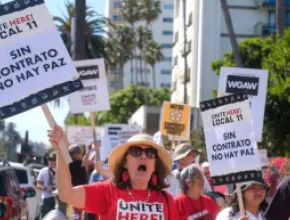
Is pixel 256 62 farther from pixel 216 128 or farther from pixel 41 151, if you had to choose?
pixel 41 151

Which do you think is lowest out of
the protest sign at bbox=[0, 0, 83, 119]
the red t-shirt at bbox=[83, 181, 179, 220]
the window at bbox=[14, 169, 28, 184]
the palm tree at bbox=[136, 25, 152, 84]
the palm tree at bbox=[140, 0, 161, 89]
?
the palm tree at bbox=[136, 25, 152, 84]

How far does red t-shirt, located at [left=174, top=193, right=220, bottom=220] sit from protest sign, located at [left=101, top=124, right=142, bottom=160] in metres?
9.02

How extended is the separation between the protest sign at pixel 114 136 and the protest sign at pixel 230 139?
10.1m

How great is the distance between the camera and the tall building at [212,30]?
49.8 m

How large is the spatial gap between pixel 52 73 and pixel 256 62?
1285 inches

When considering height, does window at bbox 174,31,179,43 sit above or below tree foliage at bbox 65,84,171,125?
above

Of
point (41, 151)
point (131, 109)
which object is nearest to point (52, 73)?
point (41, 151)

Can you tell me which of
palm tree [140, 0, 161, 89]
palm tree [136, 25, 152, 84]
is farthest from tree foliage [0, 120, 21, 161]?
palm tree [136, 25, 152, 84]

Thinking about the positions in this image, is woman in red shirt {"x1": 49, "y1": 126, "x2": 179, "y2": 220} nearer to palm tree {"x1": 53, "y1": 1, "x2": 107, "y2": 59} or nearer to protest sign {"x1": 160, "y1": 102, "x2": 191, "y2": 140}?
protest sign {"x1": 160, "y1": 102, "x2": 191, "y2": 140}

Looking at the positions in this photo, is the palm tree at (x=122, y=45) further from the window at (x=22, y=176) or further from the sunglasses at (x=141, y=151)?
the sunglasses at (x=141, y=151)

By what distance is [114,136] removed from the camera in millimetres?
17062

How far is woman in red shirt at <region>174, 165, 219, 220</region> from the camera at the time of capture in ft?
24.2

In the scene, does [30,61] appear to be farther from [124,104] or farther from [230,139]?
[124,104]

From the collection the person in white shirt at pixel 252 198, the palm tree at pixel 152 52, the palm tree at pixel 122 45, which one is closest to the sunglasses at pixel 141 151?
the person in white shirt at pixel 252 198
